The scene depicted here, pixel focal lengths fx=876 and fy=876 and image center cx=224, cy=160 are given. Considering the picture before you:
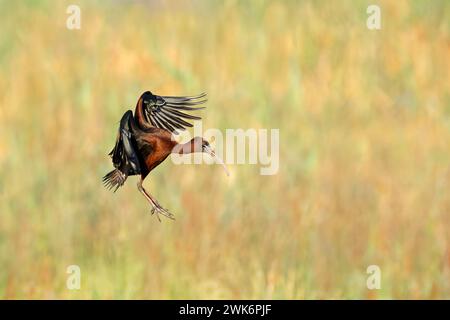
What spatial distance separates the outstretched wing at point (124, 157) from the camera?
4188 millimetres

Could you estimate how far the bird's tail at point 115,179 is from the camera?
4297 millimetres

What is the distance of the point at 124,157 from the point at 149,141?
0.18 m

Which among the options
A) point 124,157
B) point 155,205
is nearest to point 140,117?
point 124,157

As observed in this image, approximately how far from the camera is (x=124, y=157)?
4234 mm

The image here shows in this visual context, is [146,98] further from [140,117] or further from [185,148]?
[185,148]

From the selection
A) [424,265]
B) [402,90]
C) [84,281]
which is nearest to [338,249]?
[424,265]

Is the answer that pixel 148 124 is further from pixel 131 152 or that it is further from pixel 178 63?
pixel 178 63

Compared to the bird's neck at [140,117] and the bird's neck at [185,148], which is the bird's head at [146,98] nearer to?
the bird's neck at [140,117]

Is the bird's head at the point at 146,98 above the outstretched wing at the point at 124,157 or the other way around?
above

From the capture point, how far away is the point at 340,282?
14.1 ft

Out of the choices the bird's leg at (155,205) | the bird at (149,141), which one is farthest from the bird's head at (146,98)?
the bird's leg at (155,205)

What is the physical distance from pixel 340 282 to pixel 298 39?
4.44 ft

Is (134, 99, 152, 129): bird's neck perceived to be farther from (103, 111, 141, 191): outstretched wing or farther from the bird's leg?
the bird's leg

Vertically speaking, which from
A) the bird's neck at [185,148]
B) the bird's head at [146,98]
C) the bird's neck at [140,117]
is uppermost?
the bird's head at [146,98]
